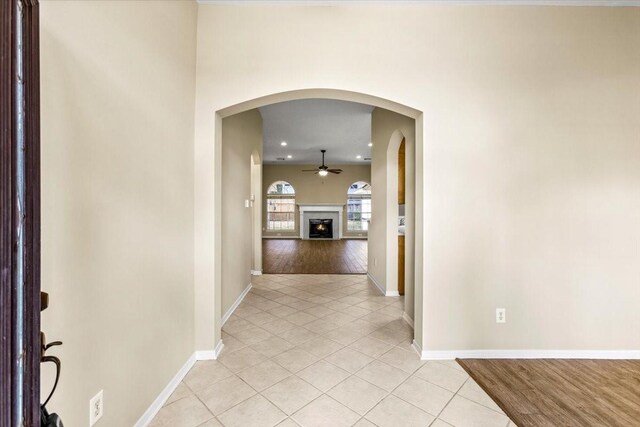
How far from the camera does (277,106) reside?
4566mm

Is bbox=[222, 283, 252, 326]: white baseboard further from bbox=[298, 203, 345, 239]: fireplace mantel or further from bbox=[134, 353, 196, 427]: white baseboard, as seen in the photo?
bbox=[298, 203, 345, 239]: fireplace mantel

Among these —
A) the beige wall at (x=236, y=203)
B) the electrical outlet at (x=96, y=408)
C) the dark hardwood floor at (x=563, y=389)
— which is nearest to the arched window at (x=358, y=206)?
the beige wall at (x=236, y=203)

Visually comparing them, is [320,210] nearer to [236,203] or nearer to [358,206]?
[358,206]

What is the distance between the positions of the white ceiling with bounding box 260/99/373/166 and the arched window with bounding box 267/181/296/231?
216cm

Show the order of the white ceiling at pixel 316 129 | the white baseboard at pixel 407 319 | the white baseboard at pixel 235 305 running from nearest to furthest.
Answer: the white baseboard at pixel 407 319 → the white baseboard at pixel 235 305 → the white ceiling at pixel 316 129

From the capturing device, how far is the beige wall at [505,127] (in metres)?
2.26

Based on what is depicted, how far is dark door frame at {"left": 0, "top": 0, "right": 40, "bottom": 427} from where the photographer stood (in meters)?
0.62

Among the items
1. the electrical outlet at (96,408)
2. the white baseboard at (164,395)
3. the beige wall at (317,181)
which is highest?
the beige wall at (317,181)

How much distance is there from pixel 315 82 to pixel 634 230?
2.89m

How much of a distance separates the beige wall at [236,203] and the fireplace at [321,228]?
732 cm

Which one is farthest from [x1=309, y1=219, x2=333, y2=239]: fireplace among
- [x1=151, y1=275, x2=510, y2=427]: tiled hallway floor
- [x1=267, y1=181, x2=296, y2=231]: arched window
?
[x1=151, y1=275, x2=510, y2=427]: tiled hallway floor

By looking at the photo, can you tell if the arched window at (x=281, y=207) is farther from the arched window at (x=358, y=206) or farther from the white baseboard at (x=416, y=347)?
the white baseboard at (x=416, y=347)

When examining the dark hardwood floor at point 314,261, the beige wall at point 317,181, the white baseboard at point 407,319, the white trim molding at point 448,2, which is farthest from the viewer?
the beige wall at point 317,181

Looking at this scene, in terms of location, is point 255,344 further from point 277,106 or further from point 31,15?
point 277,106
